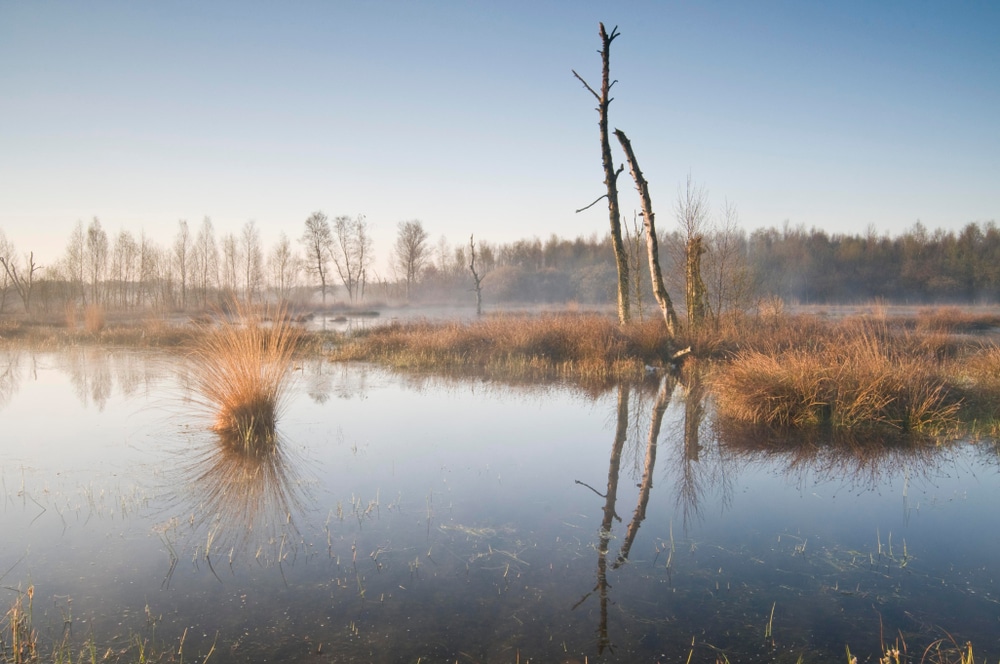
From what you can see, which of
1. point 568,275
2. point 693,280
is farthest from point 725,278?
point 568,275

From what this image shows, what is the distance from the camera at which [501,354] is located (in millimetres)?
13188

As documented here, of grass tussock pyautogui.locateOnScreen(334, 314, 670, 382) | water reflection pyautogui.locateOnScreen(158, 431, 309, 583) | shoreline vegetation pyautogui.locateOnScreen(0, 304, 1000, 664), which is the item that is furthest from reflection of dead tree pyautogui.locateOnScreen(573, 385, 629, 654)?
grass tussock pyautogui.locateOnScreen(334, 314, 670, 382)

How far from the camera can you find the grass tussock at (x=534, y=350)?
1159 centimetres

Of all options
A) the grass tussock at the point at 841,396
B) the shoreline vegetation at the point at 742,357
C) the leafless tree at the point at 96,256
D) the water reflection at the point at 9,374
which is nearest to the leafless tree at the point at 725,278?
the shoreline vegetation at the point at 742,357

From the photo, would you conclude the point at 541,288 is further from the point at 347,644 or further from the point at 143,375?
the point at 347,644

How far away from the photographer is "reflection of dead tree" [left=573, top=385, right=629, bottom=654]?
9.51 feet

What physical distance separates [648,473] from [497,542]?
1.97 metres

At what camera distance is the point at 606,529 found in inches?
162

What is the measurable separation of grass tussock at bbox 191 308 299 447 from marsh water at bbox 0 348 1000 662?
1.06 feet

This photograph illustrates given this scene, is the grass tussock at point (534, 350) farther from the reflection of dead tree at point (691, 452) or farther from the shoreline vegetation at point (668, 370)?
the reflection of dead tree at point (691, 452)

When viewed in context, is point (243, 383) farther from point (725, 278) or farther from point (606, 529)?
point (725, 278)

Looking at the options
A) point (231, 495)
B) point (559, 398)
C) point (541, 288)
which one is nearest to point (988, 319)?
point (559, 398)

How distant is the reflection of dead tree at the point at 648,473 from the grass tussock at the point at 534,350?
1953 millimetres

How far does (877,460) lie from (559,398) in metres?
4.24
